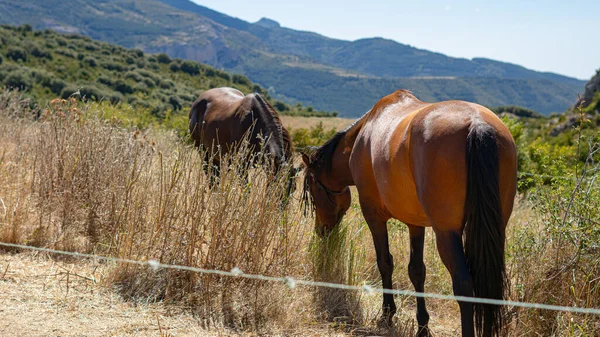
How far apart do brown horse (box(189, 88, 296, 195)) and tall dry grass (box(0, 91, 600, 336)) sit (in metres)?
0.65

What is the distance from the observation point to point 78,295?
3961 millimetres

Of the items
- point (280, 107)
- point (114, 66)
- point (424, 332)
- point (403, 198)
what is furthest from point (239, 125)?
point (280, 107)

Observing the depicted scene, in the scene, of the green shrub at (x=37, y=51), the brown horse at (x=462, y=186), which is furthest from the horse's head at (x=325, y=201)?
the green shrub at (x=37, y=51)

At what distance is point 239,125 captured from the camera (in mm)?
6684

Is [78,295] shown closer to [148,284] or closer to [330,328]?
[148,284]

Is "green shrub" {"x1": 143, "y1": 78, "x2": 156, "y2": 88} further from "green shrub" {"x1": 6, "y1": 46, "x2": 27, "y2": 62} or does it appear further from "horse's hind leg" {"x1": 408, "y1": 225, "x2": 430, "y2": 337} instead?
"horse's hind leg" {"x1": 408, "y1": 225, "x2": 430, "y2": 337}

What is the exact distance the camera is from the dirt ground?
342cm

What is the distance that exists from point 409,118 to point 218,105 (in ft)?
16.5

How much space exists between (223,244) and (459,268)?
6.40 ft

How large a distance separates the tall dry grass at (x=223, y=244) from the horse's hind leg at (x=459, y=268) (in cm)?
100

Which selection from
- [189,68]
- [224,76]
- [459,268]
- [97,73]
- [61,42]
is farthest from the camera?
[224,76]

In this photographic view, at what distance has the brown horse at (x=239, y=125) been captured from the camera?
18.4ft

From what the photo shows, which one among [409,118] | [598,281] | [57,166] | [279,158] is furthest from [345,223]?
[57,166]

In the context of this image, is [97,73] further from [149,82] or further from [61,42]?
[61,42]
